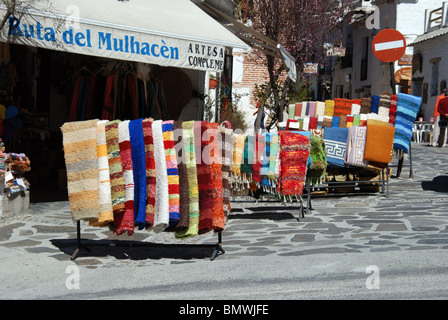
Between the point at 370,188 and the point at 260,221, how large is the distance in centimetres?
351

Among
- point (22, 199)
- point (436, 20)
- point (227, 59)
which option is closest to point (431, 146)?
point (227, 59)

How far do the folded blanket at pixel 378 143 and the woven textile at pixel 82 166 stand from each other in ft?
19.3

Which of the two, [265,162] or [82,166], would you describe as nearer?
[82,166]

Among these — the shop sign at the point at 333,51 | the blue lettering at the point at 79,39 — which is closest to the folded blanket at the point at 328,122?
the blue lettering at the point at 79,39

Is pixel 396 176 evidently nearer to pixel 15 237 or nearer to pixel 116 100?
pixel 116 100

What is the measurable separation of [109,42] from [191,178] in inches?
138

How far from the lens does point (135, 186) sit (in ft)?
20.6

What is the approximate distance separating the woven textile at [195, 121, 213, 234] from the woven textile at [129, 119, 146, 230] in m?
0.55

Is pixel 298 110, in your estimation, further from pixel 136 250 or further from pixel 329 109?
pixel 136 250

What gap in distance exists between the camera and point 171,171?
618 cm

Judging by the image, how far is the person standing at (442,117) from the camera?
2030 centimetres

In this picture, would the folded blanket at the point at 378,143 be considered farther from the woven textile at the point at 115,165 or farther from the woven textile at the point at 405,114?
the woven textile at the point at 115,165

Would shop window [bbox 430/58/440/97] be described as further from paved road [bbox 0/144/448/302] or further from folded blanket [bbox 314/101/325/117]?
paved road [bbox 0/144/448/302]

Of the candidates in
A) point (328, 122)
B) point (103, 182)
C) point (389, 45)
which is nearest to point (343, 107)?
point (328, 122)
